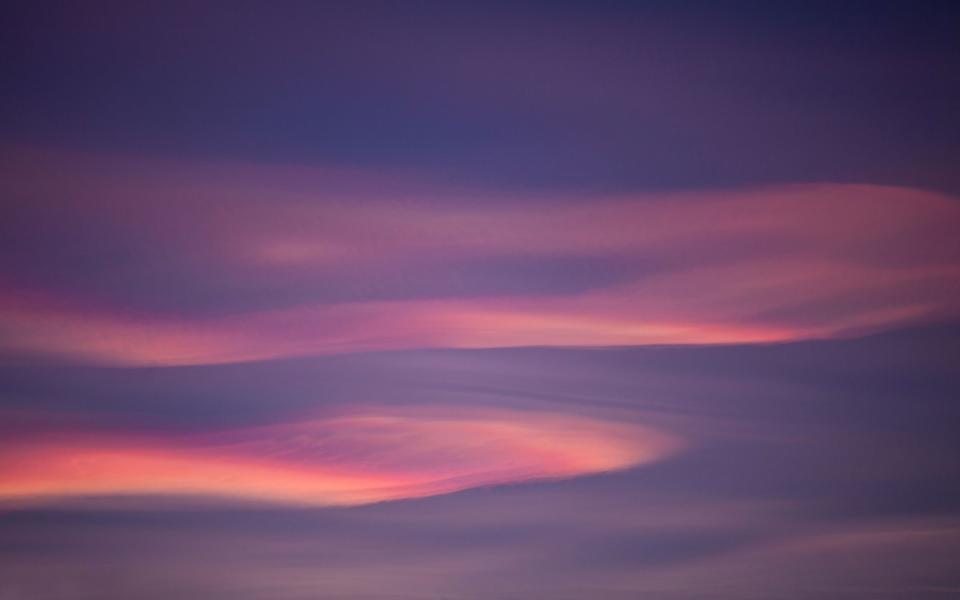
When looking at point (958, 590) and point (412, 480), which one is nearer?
point (958, 590)

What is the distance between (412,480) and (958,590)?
15.0 ft

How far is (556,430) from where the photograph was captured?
5.25 meters

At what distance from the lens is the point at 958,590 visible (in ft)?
15.0

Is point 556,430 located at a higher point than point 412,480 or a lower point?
higher

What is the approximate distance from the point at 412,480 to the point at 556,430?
1.39 meters

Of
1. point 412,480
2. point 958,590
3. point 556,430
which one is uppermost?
point 556,430

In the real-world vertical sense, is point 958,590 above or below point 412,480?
below

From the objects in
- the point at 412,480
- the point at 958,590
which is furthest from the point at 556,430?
the point at 958,590

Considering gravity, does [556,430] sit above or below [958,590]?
above

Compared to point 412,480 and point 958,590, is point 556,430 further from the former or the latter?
point 958,590

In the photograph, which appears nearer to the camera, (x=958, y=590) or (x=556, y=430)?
(x=958, y=590)

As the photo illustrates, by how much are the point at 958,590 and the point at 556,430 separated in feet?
11.2

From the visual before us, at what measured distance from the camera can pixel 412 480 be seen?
202 inches
